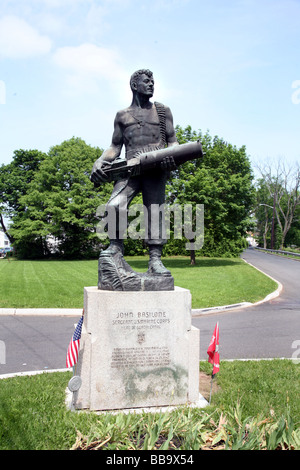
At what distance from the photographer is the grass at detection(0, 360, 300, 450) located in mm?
3441

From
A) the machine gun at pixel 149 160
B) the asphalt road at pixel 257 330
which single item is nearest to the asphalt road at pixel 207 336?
the asphalt road at pixel 257 330

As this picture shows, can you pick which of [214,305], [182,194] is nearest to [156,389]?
[214,305]

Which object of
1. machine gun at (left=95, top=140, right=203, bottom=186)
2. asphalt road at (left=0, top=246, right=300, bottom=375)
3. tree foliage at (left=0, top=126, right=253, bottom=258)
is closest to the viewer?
machine gun at (left=95, top=140, right=203, bottom=186)

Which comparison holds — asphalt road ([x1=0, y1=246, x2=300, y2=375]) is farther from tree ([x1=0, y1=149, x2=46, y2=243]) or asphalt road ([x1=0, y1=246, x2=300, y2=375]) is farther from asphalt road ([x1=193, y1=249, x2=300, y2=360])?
tree ([x1=0, y1=149, x2=46, y2=243])

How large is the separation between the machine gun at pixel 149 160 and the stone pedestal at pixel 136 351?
1.57 meters

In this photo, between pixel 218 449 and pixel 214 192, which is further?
pixel 214 192

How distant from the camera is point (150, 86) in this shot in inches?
201

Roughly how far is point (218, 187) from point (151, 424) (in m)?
21.0

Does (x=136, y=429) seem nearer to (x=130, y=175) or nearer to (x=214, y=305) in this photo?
(x=130, y=175)

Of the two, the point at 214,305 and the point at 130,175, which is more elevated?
the point at 130,175

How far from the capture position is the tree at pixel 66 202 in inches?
1298

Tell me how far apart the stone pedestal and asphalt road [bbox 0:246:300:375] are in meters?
1.93

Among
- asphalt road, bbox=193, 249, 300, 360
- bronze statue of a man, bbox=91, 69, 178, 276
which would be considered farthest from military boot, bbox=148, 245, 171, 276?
asphalt road, bbox=193, 249, 300, 360
